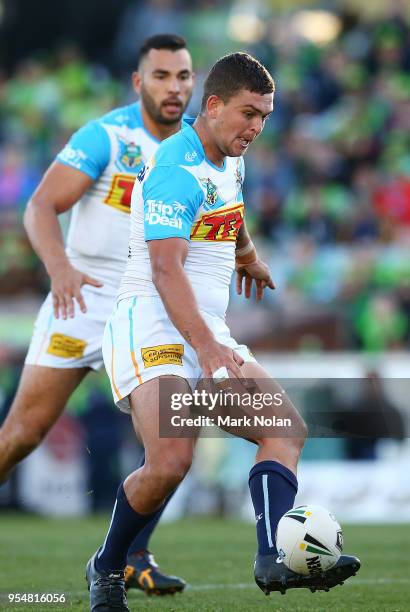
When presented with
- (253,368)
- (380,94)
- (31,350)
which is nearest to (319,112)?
(380,94)

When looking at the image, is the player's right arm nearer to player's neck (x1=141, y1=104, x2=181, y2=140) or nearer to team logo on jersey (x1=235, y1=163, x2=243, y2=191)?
player's neck (x1=141, y1=104, x2=181, y2=140)

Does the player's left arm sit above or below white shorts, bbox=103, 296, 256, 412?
above

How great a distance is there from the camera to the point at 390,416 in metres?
13.6

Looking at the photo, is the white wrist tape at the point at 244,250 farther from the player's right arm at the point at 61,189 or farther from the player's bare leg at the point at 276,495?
the player's bare leg at the point at 276,495

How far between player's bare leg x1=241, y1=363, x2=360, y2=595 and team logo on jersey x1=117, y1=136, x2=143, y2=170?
6.30 feet

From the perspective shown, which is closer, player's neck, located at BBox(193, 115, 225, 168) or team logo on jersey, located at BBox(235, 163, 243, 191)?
player's neck, located at BBox(193, 115, 225, 168)

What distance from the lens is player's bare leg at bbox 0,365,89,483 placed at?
7.11m

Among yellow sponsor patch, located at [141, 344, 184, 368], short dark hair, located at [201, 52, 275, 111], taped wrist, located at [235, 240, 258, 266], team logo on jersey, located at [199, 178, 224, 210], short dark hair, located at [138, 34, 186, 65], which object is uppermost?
short dark hair, located at [138, 34, 186, 65]

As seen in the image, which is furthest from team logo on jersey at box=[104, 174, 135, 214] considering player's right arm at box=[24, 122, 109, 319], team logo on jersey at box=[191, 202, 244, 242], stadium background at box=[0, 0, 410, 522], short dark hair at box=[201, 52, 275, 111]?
stadium background at box=[0, 0, 410, 522]

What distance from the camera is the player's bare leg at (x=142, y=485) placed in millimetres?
5488

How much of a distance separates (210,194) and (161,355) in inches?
29.7

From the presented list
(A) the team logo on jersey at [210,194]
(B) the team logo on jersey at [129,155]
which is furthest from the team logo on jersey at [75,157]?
(A) the team logo on jersey at [210,194]

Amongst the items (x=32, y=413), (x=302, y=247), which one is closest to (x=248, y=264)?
(x=32, y=413)

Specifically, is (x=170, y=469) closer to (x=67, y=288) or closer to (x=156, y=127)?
(x=67, y=288)
